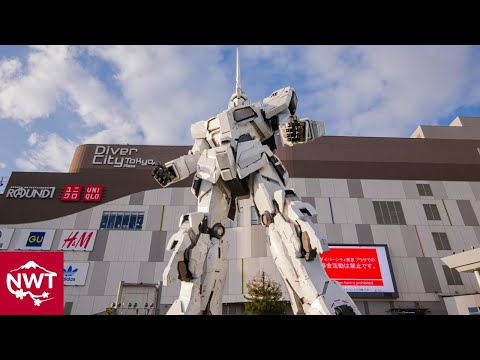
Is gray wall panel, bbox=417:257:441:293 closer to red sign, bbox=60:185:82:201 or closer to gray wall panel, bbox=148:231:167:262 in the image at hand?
gray wall panel, bbox=148:231:167:262

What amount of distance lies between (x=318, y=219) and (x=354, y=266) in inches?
138

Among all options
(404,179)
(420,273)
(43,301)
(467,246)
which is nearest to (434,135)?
(404,179)

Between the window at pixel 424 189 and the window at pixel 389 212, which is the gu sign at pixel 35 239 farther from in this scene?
the window at pixel 424 189

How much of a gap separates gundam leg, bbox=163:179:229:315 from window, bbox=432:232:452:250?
19046 mm

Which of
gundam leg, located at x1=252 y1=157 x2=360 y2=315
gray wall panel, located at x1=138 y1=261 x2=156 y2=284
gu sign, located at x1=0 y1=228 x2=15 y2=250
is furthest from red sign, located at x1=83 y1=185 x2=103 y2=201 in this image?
gundam leg, located at x1=252 y1=157 x2=360 y2=315

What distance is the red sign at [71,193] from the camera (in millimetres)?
19859

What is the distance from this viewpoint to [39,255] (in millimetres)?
18516

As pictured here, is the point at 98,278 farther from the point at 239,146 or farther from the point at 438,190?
the point at 438,190

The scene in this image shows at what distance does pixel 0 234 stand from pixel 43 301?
673 centimetres

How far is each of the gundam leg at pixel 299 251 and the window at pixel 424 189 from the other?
19.8 m

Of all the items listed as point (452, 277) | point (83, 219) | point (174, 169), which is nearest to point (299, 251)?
point (174, 169)

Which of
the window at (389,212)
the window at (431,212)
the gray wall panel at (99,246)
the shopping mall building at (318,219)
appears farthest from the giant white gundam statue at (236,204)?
the window at (431,212)

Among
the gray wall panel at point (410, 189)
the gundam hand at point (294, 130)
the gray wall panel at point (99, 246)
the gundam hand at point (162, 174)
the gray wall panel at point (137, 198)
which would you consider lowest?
the gundam hand at point (162, 174)
